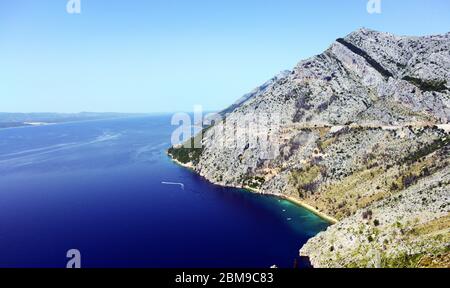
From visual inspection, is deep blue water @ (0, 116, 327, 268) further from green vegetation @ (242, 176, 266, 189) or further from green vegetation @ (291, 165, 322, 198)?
green vegetation @ (291, 165, 322, 198)

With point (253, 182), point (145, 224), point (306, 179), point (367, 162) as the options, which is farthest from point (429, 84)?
point (145, 224)

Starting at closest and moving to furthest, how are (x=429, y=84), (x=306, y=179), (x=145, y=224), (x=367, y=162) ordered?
(x=145, y=224), (x=367, y=162), (x=306, y=179), (x=429, y=84)

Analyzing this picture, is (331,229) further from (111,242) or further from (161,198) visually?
(161,198)

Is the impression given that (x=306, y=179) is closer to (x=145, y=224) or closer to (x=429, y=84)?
(x=145, y=224)

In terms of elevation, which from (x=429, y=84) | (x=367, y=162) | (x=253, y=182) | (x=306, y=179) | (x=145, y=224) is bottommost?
(x=145, y=224)

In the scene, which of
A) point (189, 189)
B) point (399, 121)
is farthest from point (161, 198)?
point (399, 121)

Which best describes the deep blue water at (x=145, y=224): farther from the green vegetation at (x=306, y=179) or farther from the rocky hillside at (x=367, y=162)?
the rocky hillside at (x=367, y=162)

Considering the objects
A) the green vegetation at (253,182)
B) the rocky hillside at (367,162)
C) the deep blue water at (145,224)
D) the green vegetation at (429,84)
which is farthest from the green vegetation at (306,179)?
the green vegetation at (429,84)
